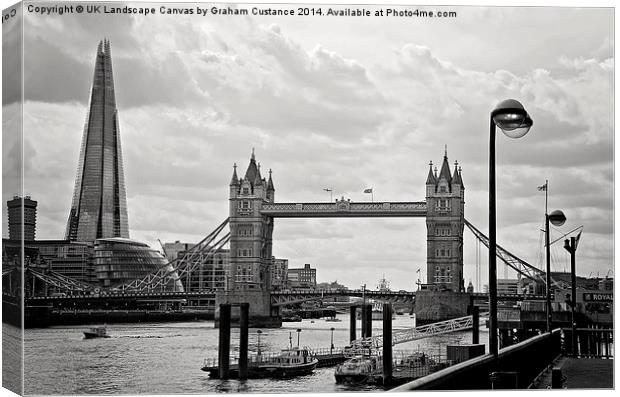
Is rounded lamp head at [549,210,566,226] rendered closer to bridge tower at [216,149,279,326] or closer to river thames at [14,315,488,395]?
Answer: river thames at [14,315,488,395]

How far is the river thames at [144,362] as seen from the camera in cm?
1705

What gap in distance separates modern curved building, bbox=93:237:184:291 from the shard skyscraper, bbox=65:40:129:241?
7.56ft

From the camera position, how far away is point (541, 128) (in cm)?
1750

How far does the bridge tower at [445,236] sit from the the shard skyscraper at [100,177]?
15874mm

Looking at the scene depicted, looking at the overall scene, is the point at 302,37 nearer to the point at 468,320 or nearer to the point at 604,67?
the point at 604,67

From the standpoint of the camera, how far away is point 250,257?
7156cm

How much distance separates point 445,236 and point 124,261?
71.5ft

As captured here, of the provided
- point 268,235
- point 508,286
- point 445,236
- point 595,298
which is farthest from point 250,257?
point 595,298

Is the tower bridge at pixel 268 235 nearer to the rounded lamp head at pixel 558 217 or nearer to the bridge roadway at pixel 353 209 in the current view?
the bridge roadway at pixel 353 209

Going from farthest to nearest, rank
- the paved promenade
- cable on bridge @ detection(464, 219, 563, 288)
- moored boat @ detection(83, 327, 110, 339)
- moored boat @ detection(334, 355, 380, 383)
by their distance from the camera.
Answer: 1. moored boat @ detection(83, 327, 110, 339)
2. cable on bridge @ detection(464, 219, 563, 288)
3. moored boat @ detection(334, 355, 380, 383)
4. the paved promenade

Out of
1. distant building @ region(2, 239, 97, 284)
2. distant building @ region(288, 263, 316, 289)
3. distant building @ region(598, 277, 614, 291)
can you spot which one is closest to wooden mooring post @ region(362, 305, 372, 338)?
distant building @ region(2, 239, 97, 284)

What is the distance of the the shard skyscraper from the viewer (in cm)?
2866

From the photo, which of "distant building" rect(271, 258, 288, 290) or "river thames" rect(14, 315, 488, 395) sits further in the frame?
"distant building" rect(271, 258, 288, 290)

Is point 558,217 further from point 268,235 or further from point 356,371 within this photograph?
point 268,235
